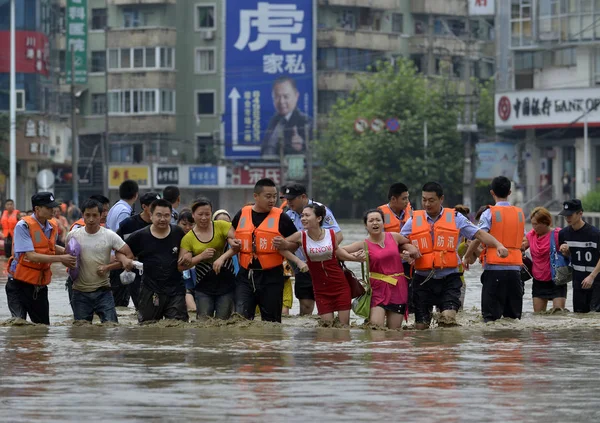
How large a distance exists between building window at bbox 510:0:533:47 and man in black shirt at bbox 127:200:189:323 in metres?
54.5

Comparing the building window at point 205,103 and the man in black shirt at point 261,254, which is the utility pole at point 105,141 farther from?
the man in black shirt at point 261,254

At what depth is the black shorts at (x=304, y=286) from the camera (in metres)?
16.6

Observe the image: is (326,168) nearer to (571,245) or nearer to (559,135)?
(559,135)

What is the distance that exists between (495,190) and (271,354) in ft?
11.6

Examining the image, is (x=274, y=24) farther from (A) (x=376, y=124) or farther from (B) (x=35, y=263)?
(B) (x=35, y=263)

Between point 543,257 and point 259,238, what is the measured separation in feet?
15.1

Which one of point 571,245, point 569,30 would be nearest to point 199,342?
point 571,245

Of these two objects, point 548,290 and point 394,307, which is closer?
point 394,307

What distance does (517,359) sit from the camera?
42.1 ft

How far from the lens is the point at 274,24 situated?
81.0 meters

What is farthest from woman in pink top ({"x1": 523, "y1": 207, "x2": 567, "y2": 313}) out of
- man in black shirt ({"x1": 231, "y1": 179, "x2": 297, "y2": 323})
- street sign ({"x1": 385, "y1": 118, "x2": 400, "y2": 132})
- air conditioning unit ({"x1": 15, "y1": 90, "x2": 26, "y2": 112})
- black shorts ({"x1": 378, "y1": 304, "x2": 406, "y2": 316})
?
street sign ({"x1": 385, "y1": 118, "x2": 400, "y2": 132})

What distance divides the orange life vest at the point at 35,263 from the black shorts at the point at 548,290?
6.07 m

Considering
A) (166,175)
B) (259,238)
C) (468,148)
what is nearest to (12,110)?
(468,148)

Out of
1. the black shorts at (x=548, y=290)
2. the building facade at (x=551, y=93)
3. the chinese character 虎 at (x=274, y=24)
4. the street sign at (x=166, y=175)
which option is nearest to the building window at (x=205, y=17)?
the chinese character 虎 at (x=274, y=24)
